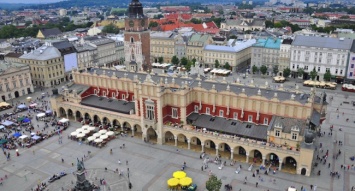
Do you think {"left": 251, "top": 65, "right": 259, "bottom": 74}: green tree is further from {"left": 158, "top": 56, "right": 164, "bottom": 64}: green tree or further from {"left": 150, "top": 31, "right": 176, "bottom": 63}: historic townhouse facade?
{"left": 158, "top": 56, "right": 164, "bottom": 64}: green tree

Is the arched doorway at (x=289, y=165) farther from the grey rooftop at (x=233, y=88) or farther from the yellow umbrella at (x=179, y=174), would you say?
the yellow umbrella at (x=179, y=174)

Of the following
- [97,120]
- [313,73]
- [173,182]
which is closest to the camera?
[173,182]

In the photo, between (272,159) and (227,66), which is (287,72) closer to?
(227,66)

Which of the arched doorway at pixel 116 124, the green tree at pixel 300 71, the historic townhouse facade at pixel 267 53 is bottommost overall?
the arched doorway at pixel 116 124

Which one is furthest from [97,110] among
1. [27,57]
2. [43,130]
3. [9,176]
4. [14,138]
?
[27,57]

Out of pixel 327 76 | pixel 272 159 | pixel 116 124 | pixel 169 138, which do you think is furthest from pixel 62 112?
pixel 327 76

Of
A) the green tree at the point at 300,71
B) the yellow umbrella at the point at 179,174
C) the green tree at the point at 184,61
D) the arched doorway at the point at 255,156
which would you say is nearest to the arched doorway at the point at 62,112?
the yellow umbrella at the point at 179,174
